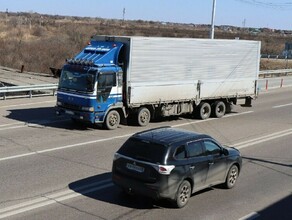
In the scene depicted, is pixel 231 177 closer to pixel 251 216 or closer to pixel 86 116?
pixel 251 216

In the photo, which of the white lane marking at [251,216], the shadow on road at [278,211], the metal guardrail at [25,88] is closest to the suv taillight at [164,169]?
the white lane marking at [251,216]

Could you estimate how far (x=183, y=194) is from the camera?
9758mm

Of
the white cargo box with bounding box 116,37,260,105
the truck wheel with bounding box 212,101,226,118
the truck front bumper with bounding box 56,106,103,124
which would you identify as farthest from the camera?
Answer: the truck wheel with bounding box 212,101,226,118

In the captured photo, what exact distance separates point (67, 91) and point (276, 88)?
25741mm

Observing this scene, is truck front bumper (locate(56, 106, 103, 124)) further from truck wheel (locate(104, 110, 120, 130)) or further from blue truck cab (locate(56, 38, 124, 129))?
truck wheel (locate(104, 110, 120, 130))

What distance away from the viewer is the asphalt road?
9.49 meters

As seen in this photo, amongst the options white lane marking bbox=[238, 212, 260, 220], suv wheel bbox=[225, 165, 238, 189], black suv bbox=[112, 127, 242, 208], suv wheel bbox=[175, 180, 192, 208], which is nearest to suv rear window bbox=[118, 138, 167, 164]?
black suv bbox=[112, 127, 242, 208]

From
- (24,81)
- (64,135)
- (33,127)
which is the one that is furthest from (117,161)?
(24,81)

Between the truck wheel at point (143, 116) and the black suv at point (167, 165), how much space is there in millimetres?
9024

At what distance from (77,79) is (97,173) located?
6.87m

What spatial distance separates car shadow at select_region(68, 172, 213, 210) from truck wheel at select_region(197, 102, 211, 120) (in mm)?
11407

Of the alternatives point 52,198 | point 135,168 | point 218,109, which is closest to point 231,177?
point 135,168

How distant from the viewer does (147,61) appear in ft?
64.0

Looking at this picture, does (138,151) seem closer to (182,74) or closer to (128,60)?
(128,60)
